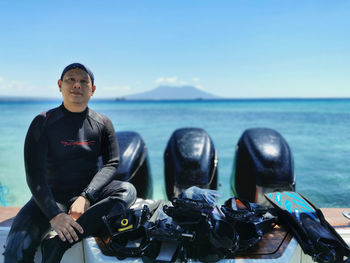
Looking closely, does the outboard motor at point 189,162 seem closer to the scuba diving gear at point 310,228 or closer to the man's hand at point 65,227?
the scuba diving gear at point 310,228

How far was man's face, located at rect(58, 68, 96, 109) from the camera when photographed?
1561 mm

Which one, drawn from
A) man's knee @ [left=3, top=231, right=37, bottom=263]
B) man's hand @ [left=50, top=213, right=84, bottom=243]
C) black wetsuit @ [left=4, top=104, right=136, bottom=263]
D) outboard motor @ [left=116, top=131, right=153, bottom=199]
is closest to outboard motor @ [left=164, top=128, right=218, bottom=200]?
outboard motor @ [left=116, top=131, right=153, bottom=199]

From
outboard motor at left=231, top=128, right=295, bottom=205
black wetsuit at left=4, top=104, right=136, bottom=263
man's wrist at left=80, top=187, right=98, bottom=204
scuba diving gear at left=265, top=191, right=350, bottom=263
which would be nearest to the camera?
scuba diving gear at left=265, top=191, right=350, bottom=263

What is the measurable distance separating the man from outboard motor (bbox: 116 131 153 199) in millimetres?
627

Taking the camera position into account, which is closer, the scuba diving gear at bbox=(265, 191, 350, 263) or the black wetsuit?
the scuba diving gear at bbox=(265, 191, 350, 263)

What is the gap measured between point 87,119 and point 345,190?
4535mm

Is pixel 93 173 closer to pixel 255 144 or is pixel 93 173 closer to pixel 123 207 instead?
pixel 123 207

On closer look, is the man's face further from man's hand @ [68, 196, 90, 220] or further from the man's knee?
the man's knee

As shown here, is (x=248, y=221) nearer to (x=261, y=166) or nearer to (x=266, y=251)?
(x=266, y=251)

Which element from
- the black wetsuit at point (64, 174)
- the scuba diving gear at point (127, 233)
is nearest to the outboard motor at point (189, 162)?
the black wetsuit at point (64, 174)

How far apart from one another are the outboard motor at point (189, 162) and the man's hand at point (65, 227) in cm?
102

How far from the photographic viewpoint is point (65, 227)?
4.33 feet

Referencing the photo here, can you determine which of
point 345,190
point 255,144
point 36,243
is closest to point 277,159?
point 255,144

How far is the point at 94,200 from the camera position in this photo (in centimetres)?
152
